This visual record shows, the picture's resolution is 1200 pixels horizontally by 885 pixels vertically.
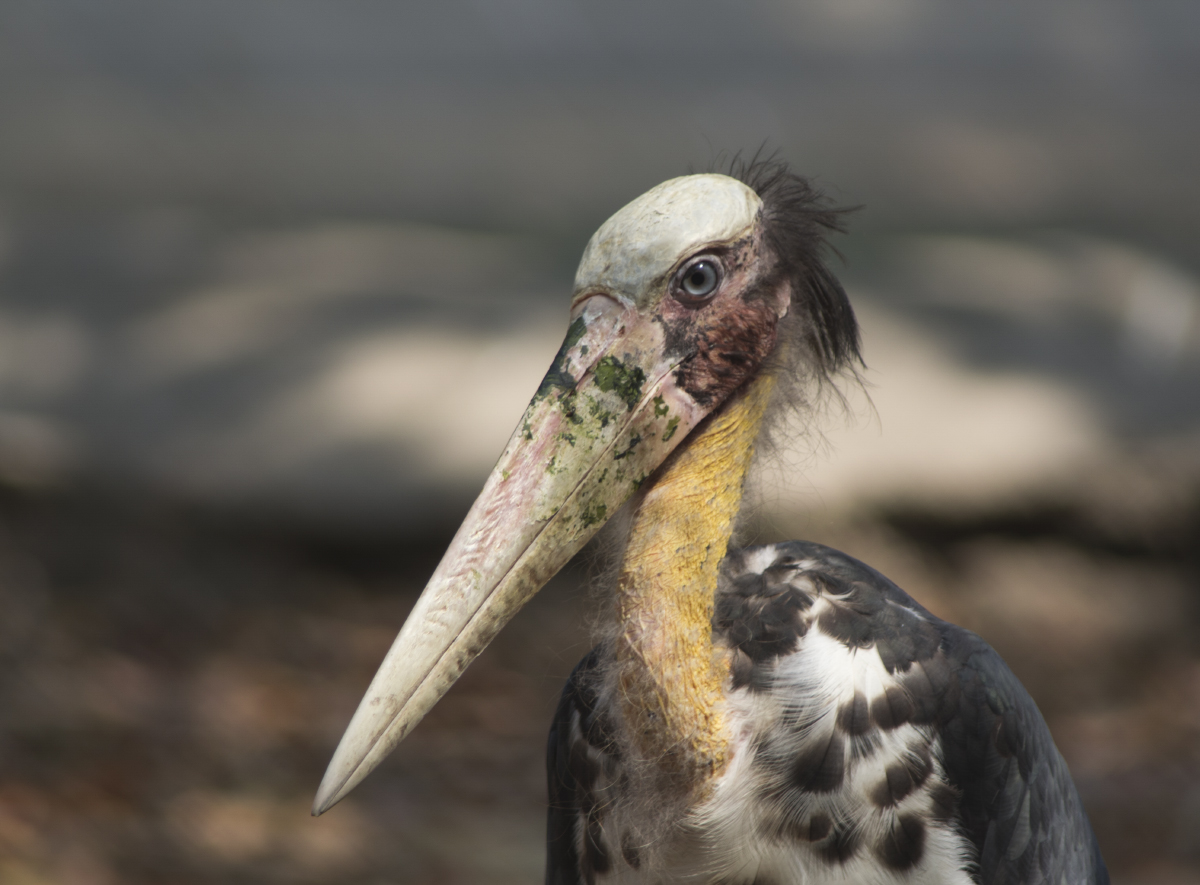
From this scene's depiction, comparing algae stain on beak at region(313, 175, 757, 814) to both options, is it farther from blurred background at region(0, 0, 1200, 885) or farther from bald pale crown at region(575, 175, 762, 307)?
blurred background at region(0, 0, 1200, 885)

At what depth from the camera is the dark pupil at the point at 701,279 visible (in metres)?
2.11

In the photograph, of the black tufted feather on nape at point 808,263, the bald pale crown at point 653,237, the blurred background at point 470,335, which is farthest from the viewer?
the blurred background at point 470,335

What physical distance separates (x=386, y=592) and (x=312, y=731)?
2.91 ft

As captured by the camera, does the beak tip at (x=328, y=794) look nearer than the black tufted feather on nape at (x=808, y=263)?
Yes

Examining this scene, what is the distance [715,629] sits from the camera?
2.22 meters

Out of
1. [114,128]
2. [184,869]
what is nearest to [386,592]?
[184,869]

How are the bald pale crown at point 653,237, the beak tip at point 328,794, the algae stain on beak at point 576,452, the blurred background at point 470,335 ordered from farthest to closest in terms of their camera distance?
1. the blurred background at point 470,335
2. the bald pale crown at point 653,237
3. the algae stain on beak at point 576,452
4. the beak tip at point 328,794

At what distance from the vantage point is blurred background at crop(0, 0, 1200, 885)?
542 centimetres

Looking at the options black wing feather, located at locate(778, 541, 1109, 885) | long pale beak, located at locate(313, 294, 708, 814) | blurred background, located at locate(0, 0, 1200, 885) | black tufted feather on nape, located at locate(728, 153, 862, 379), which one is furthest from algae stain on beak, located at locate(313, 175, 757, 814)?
blurred background, located at locate(0, 0, 1200, 885)

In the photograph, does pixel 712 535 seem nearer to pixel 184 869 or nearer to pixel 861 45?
pixel 184 869

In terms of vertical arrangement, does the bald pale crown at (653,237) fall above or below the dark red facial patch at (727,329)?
above

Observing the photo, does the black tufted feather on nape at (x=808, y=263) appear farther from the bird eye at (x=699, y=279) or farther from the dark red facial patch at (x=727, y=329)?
the bird eye at (x=699, y=279)

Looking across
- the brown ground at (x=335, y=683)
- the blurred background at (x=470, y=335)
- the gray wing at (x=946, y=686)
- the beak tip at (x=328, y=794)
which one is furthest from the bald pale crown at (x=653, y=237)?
the blurred background at (x=470, y=335)

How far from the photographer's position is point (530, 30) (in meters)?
6.44
